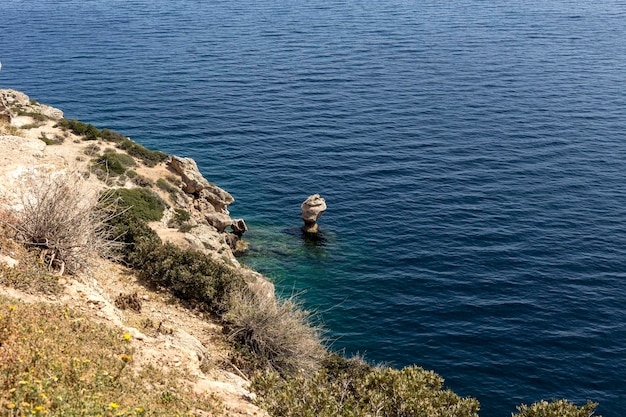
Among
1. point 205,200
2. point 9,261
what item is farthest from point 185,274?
point 205,200

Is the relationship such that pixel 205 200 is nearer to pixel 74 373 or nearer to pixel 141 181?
pixel 141 181

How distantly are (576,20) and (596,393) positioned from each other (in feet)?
375

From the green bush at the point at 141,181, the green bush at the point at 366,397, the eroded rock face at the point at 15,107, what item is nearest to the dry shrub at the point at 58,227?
the green bush at the point at 366,397

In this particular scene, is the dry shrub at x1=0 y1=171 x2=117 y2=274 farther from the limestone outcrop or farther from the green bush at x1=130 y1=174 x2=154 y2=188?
the limestone outcrop

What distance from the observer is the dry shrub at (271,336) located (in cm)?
2359

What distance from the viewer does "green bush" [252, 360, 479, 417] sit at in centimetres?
1684

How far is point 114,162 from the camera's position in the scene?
43.9m

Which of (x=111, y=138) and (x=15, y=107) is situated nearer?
(x=111, y=138)

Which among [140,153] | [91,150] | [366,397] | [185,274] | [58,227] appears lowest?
[366,397]

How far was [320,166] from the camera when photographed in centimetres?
6856

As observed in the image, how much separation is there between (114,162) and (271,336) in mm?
25008

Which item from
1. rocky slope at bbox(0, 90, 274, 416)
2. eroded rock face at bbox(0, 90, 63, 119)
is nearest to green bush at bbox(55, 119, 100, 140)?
eroded rock face at bbox(0, 90, 63, 119)

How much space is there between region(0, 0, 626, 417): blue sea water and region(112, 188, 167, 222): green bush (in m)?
11.5

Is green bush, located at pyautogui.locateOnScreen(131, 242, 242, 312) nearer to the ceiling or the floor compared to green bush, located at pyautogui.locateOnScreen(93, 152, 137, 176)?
nearer to the floor
